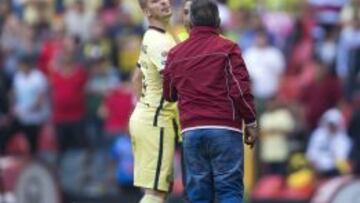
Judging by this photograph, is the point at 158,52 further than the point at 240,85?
Yes

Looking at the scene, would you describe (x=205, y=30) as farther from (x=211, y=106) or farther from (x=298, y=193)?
(x=298, y=193)

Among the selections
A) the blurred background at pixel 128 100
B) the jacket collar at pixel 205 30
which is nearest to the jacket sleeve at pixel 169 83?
the jacket collar at pixel 205 30

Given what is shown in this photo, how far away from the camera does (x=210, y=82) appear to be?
1236cm

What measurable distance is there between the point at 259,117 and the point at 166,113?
7.48 m

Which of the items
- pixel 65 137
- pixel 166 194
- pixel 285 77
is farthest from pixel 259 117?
pixel 166 194

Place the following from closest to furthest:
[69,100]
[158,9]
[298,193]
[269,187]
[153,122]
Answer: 1. [158,9]
2. [153,122]
3. [298,193]
4. [269,187]
5. [69,100]

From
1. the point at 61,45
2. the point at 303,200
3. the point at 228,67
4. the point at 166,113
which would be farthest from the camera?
the point at 61,45

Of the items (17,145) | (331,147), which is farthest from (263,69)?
(17,145)

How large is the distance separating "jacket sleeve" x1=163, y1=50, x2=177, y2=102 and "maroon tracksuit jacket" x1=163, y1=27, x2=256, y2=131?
0.02 meters

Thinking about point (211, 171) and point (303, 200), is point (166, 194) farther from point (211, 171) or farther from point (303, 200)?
point (303, 200)

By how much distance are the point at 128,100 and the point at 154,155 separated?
8.62m

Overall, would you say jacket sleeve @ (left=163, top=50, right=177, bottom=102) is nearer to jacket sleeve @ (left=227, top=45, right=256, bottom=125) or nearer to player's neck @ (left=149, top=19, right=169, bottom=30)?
jacket sleeve @ (left=227, top=45, right=256, bottom=125)

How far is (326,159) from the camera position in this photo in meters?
19.8

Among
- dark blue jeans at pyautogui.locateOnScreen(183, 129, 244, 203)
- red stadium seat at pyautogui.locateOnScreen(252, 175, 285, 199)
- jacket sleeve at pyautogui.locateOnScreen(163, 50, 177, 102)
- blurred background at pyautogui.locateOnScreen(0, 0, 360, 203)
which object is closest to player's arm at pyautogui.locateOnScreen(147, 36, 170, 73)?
jacket sleeve at pyautogui.locateOnScreen(163, 50, 177, 102)
